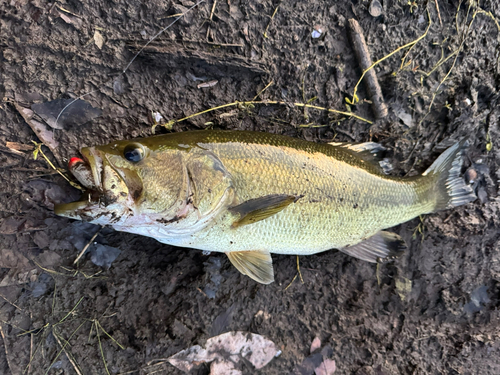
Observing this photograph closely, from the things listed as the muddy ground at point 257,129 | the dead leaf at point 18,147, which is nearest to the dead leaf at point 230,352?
the muddy ground at point 257,129

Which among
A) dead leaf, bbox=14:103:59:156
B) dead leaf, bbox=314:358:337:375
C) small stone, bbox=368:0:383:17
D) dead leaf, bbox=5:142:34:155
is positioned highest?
small stone, bbox=368:0:383:17

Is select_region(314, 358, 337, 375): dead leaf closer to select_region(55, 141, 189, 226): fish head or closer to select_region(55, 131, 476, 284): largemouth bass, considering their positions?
select_region(55, 131, 476, 284): largemouth bass

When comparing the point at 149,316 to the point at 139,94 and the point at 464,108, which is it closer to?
the point at 139,94

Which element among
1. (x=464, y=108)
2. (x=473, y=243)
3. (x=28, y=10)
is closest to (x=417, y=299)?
(x=473, y=243)

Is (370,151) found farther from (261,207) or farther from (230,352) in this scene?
(230,352)

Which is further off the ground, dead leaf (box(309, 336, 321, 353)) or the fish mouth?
the fish mouth

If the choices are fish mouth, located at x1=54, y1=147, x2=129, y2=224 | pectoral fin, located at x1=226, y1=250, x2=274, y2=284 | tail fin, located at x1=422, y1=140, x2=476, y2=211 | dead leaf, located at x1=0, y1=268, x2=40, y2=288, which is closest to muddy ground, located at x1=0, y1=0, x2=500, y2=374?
dead leaf, located at x1=0, y1=268, x2=40, y2=288

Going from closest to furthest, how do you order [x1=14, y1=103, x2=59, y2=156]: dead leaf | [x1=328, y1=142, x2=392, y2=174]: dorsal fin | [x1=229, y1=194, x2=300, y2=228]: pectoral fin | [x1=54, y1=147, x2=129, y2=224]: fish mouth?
[x1=54, y1=147, x2=129, y2=224]: fish mouth < [x1=229, y1=194, x2=300, y2=228]: pectoral fin < [x1=14, y1=103, x2=59, y2=156]: dead leaf < [x1=328, y1=142, x2=392, y2=174]: dorsal fin
